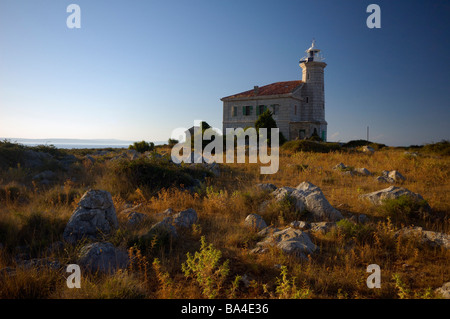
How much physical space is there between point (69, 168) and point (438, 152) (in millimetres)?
21008

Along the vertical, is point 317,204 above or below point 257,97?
below

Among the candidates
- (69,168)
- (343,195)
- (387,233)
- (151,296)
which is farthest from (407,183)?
(69,168)

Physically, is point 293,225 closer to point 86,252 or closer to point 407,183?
point 86,252

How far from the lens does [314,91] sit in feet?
98.8

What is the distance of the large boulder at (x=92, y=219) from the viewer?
3996mm

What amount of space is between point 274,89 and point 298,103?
3595mm

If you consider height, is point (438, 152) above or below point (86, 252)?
above

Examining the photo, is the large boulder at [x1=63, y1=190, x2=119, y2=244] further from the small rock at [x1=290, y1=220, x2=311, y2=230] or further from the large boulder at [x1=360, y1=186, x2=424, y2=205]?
the large boulder at [x1=360, y1=186, x2=424, y2=205]

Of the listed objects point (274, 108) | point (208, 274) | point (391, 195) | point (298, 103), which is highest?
point (298, 103)

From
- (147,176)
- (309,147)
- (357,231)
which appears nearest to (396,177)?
(357,231)

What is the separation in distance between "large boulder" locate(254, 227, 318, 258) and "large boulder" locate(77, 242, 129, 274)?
6.25 feet

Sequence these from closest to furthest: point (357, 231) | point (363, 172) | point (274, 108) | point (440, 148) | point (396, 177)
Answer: point (357, 231) < point (396, 177) < point (363, 172) < point (440, 148) < point (274, 108)

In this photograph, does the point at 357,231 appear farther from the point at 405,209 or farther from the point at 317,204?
the point at 405,209

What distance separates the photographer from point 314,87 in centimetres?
3016
